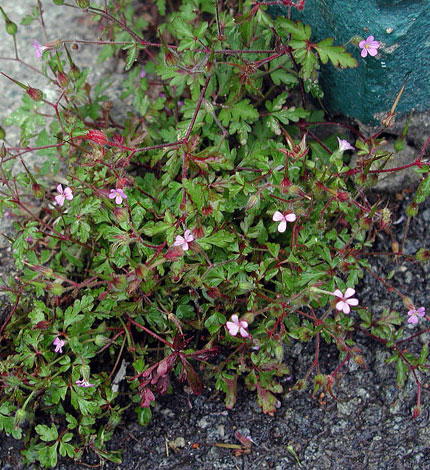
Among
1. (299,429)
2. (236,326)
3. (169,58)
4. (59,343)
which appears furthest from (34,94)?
(299,429)

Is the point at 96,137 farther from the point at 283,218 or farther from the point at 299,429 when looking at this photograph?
the point at 299,429

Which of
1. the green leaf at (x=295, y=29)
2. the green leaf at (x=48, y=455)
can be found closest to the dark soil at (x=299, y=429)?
the green leaf at (x=48, y=455)

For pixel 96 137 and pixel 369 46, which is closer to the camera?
pixel 96 137

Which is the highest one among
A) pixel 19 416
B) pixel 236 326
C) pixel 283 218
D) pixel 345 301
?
pixel 283 218

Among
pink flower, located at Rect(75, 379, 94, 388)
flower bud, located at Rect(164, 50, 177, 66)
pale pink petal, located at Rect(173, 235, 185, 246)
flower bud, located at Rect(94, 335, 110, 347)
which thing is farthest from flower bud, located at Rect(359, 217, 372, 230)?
pink flower, located at Rect(75, 379, 94, 388)

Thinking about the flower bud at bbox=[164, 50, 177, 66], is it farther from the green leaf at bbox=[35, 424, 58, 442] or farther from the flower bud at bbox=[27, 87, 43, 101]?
the green leaf at bbox=[35, 424, 58, 442]

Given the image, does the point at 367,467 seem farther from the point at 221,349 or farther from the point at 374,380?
the point at 221,349

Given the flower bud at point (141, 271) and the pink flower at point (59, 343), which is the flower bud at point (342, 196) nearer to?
the flower bud at point (141, 271)

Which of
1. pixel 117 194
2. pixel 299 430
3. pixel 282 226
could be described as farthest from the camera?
pixel 299 430
